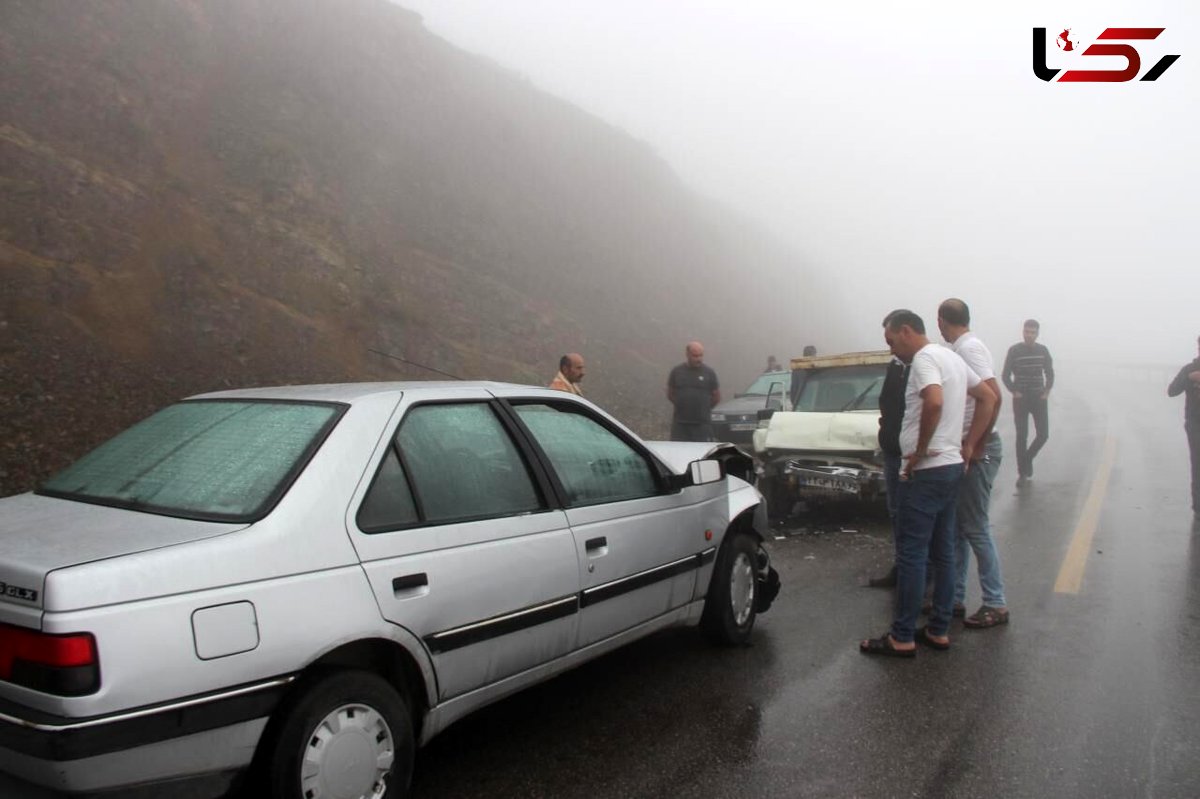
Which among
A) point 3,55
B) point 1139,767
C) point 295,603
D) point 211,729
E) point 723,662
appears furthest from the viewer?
point 3,55

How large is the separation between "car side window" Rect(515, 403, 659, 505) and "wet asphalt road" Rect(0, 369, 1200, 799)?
39.5 inches

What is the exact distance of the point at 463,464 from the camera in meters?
3.54

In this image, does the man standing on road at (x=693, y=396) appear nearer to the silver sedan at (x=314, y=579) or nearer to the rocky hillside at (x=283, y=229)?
the silver sedan at (x=314, y=579)

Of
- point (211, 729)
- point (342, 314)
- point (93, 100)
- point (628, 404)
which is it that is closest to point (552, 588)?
point (211, 729)

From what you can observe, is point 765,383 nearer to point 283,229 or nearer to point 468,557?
point 283,229

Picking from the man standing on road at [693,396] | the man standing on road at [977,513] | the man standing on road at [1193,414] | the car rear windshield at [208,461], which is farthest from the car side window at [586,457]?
the man standing on road at [1193,414]

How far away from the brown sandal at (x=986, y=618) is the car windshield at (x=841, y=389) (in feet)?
12.7

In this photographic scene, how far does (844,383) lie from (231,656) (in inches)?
310

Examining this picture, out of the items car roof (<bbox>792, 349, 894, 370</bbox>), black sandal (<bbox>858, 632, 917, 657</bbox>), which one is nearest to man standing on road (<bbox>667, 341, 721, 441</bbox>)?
car roof (<bbox>792, 349, 894, 370</bbox>)

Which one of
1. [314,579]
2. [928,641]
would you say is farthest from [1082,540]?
[314,579]

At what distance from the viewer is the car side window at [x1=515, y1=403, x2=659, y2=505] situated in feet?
13.0

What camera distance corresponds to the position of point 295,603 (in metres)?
2.70

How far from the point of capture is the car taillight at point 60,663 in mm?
2283

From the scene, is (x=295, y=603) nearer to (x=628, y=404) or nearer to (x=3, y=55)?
(x=628, y=404)
